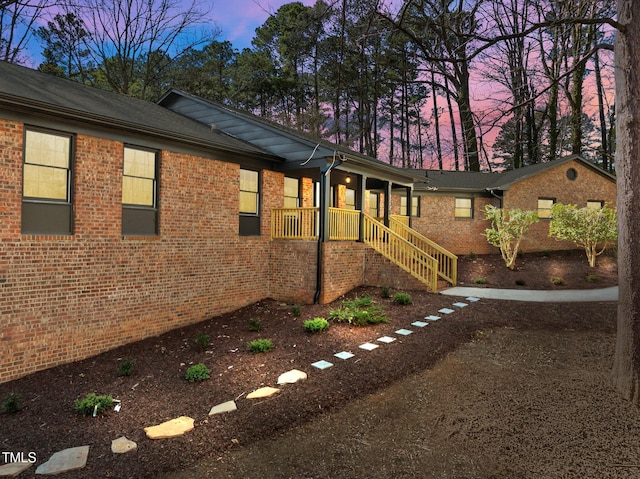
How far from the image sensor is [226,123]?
38.6 ft

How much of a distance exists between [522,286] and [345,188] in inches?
275

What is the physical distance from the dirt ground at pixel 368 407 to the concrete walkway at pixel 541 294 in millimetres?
1662

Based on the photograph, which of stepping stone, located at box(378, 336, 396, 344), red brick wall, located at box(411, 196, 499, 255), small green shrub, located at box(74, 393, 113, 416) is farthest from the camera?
red brick wall, located at box(411, 196, 499, 255)

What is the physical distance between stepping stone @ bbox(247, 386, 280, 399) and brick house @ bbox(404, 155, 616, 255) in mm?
14103

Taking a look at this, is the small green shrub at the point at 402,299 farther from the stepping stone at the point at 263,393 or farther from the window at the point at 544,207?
the window at the point at 544,207

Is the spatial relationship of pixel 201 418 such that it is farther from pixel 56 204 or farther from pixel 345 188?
pixel 345 188

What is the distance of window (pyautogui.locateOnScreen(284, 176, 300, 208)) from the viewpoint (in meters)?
11.7

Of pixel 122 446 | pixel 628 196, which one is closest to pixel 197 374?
pixel 122 446

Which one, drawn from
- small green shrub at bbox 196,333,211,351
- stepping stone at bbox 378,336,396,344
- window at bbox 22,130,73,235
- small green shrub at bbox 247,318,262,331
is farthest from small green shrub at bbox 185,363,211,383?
window at bbox 22,130,73,235

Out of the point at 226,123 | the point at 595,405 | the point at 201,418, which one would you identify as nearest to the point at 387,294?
the point at 595,405

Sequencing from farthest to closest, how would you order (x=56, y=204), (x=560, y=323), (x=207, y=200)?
(x=207, y=200)
(x=560, y=323)
(x=56, y=204)

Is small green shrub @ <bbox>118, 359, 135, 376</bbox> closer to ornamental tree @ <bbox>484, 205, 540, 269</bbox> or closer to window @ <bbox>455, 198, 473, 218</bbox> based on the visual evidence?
ornamental tree @ <bbox>484, 205, 540, 269</bbox>

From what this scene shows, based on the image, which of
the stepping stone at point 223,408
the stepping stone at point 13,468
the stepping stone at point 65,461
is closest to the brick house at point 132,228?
the stepping stone at point 13,468

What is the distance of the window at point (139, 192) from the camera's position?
7582mm
